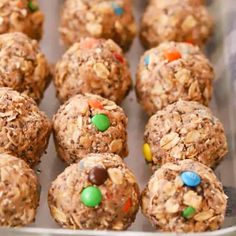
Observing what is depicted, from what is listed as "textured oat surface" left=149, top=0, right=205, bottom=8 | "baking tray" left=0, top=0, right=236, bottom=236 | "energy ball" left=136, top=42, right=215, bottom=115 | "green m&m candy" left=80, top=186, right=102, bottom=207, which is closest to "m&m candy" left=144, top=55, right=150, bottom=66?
"energy ball" left=136, top=42, right=215, bottom=115

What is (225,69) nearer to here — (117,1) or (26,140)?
(117,1)

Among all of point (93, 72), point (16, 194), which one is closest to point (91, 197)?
point (16, 194)

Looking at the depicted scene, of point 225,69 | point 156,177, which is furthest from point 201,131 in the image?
point 225,69

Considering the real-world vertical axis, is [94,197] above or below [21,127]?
below

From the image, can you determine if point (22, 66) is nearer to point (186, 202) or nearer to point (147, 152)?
point (147, 152)

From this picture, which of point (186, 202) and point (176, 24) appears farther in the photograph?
point (176, 24)

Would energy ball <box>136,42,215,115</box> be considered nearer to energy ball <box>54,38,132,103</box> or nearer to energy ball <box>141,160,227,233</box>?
energy ball <box>54,38,132,103</box>
